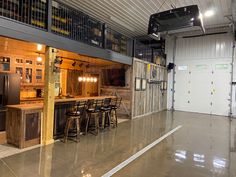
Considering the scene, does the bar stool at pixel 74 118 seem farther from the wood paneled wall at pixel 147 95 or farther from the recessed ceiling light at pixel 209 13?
the recessed ceiling light at pixel 209 13

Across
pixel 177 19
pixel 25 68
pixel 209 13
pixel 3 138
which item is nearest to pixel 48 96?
pixel 3 138

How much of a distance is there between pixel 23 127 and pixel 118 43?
5794mm

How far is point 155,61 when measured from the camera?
1129 cm

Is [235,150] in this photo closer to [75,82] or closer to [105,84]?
[105,84]

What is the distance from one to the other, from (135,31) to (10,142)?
8.75 meters

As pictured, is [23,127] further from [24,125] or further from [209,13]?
[209,13]

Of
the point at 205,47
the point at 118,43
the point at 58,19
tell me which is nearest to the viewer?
the point at 58,19

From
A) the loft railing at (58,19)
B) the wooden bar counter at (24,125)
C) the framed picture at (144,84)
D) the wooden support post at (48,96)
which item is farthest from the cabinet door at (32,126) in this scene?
the framed picture at (144,84)

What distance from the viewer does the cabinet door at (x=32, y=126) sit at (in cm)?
443

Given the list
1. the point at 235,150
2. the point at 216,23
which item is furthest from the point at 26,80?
the point at 216,23

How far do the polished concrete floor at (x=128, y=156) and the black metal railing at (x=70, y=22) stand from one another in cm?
311

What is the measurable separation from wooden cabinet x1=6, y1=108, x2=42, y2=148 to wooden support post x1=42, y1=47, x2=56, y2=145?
142 millimetres

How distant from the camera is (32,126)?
4539mm

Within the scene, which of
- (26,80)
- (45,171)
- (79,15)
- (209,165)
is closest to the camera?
(45,171)
